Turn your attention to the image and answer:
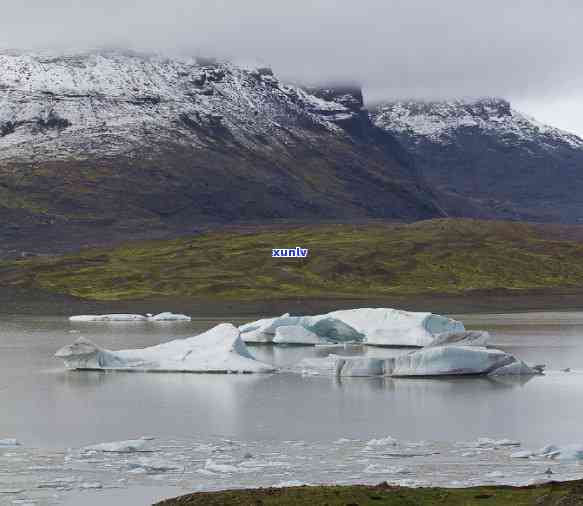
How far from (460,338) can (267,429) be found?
2262cm

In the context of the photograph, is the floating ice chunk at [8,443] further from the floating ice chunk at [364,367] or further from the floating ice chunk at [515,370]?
the floating ice chunk at [515,370]

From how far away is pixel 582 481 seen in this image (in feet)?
73.3

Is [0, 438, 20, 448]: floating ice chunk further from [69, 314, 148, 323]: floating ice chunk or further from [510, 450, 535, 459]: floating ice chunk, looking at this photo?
[69, 314, 148, 323]: floating ice chunk

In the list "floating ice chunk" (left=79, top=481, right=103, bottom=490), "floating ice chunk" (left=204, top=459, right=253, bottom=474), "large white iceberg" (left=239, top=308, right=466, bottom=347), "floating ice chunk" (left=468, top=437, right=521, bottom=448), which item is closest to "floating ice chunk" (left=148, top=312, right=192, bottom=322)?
"large white iceberg" (left=239, top=308, right=466, bottom=347)

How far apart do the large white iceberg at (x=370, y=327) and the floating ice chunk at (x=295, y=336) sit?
0.34 m

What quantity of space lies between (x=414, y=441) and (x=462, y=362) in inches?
658

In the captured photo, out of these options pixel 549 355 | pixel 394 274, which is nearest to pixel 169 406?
pixel 549 355

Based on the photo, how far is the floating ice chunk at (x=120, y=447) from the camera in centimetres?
Result: 3041

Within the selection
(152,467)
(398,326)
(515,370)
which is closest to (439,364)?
(515,370)

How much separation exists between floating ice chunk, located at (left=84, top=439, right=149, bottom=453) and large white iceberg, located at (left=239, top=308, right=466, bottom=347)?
3513cm

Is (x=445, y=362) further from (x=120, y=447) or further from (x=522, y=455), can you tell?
(x=120, y=447)

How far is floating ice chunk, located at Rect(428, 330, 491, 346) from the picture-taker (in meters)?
54.8

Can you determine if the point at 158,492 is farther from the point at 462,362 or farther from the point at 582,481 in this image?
the point at 462,362

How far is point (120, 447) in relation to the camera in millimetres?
30469
